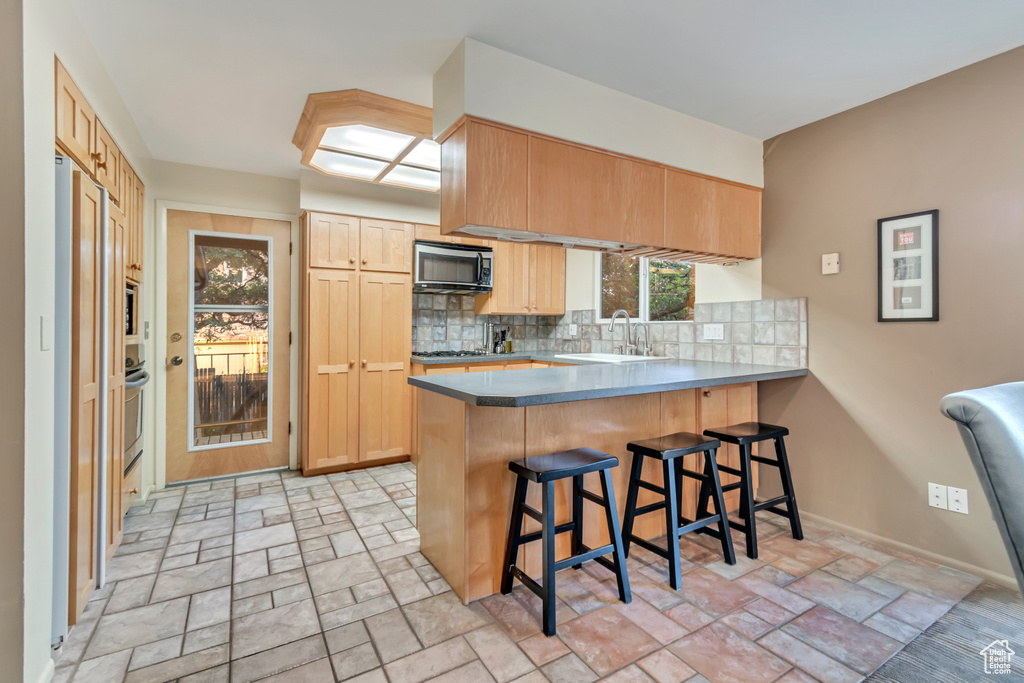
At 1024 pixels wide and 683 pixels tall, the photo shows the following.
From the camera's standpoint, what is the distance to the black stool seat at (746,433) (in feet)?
8.02

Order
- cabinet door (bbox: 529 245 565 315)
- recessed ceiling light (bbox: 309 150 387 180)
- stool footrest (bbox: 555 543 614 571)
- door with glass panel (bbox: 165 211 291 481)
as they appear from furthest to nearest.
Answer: cabinet door (bbox: 529 245 565 315), door with glass panel (bbox: 165 211 291 481), recessed ceiling light (bbox: 309 150 387 180), stool footrest (bbox: 555 543 614 571)

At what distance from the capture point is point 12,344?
48.3 inches

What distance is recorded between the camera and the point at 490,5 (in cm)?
184

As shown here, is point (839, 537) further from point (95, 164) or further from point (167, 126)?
point (167, 126)

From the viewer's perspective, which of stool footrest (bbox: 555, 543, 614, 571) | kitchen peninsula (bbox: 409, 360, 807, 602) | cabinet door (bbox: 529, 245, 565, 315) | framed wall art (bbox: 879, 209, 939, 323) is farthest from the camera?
cabinet door (bbox: 529, 245, 565, 315)

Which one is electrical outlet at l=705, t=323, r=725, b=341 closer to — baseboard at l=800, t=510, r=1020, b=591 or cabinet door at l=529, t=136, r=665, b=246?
cabinet door at l=529, t=136, r=665, b=246

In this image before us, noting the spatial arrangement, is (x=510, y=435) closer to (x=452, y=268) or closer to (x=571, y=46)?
(x=571, y=46)

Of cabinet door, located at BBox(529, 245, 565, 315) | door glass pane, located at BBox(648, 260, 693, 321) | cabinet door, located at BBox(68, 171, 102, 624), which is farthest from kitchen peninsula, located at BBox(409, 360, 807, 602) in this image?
cabinet door, located at BBox(529, 245, 565, 315)

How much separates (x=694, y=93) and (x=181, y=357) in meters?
3.86

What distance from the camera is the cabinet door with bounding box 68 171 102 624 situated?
177 centimetres

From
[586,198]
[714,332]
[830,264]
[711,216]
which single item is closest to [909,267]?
[830,264]

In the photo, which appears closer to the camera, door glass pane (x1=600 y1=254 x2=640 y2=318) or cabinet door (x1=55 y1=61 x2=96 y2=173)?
cabinet door (x1=55 y1=61 x2=96 y2=173)

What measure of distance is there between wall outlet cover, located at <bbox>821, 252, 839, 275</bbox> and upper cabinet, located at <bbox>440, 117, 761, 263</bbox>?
1.32 feet

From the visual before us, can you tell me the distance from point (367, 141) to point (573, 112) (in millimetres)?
1337
